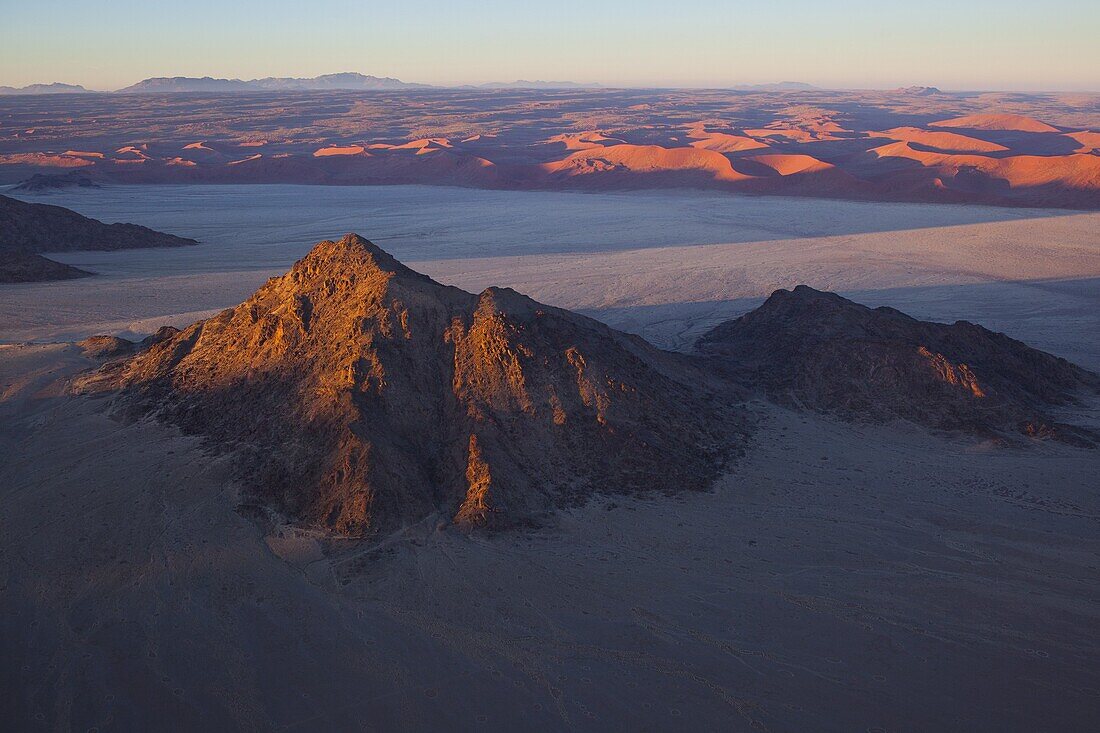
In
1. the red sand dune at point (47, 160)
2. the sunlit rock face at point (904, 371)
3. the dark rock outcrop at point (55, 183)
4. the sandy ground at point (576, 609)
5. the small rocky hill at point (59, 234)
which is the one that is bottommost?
the sandy ground at point (576, 609)

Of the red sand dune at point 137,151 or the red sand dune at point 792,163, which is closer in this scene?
the red sand dune at point 792,163

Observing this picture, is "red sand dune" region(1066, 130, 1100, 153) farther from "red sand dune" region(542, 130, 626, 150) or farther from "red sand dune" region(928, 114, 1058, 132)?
"red sand dune" region(542, 130, 626, 150)

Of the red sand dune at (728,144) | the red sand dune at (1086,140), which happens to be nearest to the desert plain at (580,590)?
the red sand dune at (728,144)

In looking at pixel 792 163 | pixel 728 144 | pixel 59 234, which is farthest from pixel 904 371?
pixel 728 144

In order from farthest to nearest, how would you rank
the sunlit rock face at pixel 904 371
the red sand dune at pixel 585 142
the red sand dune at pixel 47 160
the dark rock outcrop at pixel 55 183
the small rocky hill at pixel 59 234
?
1. the red sand dune at pixel 585 142
2. the red sand dune at pixel 47 160
3. the dark rock outcrop at pixel 55 183
4. the small rocky hill at pixel 59 234
5. the sunlit rock face at pixel 904 371

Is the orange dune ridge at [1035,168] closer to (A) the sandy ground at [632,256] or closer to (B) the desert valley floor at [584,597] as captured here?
(A) the sandy ground at [632,256]

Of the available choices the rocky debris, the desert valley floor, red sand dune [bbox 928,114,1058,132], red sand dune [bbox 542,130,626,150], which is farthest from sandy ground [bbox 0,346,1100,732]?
red sand dune [bbox 928,114,1058,132]
